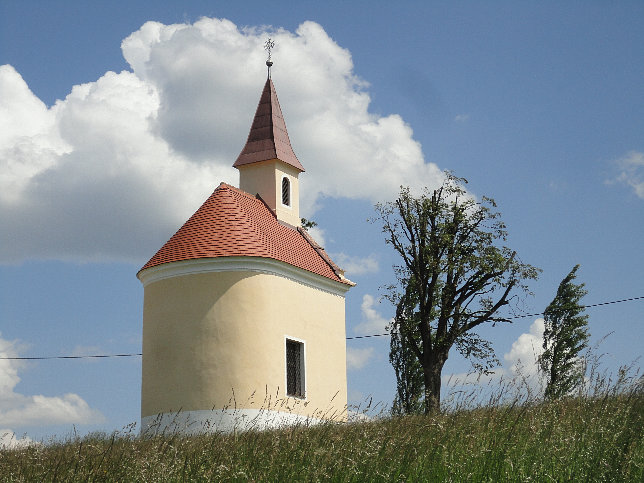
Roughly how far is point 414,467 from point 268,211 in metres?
20.9

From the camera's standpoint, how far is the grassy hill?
7.62 meters

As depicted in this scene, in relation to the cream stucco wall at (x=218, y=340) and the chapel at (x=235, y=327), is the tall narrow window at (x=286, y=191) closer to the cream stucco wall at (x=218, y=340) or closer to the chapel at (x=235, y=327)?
the chapel at (x=235, y=327)

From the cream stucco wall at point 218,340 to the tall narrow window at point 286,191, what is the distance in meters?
5.44

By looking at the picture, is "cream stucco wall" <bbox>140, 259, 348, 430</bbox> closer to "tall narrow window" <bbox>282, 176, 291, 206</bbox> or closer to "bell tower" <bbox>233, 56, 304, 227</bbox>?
"bell tower" <bbox>233, 56, 304, 227</bbox>

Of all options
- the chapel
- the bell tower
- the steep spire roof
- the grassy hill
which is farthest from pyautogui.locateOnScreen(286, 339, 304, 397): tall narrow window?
the grassy hill

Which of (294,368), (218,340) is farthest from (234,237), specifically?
(294,368)

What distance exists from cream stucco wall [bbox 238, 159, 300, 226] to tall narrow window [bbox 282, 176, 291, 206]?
142 mm

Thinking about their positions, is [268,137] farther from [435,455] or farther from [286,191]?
[435,455]

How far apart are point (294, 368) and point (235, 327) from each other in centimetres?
299

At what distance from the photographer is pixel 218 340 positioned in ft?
75.0

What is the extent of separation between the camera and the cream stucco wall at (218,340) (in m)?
22.7

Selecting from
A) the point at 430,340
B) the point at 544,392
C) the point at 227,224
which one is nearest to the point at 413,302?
the point at 430,340

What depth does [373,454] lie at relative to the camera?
758 cm

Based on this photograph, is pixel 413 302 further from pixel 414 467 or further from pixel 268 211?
pixel 414 467
